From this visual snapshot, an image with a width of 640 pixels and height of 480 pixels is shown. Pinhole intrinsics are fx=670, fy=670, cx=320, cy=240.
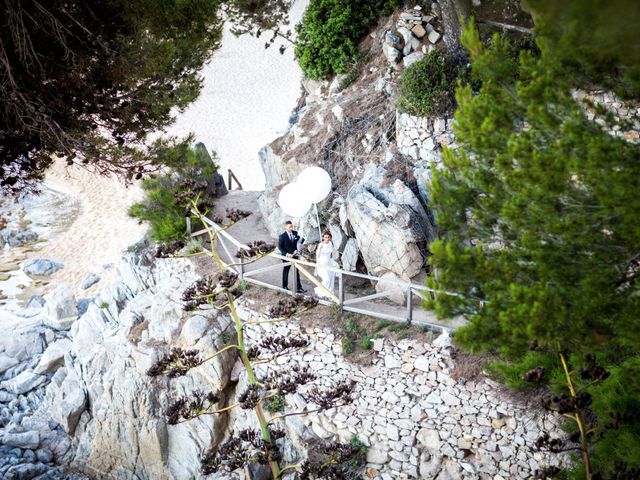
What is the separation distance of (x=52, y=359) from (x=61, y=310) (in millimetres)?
2049

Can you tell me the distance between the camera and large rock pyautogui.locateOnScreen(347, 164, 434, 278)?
1099cm

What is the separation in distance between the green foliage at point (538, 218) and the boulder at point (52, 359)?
496 inches

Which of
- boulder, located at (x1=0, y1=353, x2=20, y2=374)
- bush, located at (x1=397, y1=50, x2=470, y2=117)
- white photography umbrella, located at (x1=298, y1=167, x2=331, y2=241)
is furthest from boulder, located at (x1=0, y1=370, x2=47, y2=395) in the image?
bush, located at (x1=397, y1=50, x2=470, y2=117)

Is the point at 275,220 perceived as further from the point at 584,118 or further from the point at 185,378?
the point at 584,118

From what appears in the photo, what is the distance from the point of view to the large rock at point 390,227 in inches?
433

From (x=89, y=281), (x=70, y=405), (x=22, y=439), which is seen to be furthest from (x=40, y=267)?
(x=70, y=405)

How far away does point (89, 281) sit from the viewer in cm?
2027

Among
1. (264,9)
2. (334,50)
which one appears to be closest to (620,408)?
(334,50)

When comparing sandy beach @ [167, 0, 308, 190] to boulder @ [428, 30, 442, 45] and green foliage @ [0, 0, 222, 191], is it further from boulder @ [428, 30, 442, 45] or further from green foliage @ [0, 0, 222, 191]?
green foliage @ [0, 0, 222, 191]

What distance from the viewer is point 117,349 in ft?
42.2

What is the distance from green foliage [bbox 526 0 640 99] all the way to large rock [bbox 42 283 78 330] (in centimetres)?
1503

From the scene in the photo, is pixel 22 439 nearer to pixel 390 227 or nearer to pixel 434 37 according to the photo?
pixel 390 227

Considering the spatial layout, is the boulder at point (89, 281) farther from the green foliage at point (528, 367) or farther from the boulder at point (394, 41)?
the green foliage at point (528, 367)

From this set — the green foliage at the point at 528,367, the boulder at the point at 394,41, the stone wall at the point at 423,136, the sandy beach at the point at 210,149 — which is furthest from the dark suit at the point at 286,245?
the sandy beach at the point at 210,149
